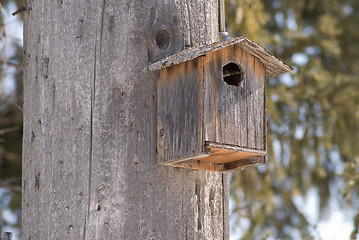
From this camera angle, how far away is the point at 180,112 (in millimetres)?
2521

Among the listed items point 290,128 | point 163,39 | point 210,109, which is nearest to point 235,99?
point 210,109

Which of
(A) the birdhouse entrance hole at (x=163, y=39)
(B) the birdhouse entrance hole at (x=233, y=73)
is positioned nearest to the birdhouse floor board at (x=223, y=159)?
(B) the birdhouse entrance hole at (x=233, y=73)

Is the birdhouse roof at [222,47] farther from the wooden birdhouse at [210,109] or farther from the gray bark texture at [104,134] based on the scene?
the gray bark texture at [104,134]

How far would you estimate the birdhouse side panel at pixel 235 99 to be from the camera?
8.21 ft

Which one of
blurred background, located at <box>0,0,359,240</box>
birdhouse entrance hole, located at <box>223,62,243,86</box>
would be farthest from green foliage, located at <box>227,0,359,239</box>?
birdhouse entrance hole, located at <box>223,62,243,86</box>

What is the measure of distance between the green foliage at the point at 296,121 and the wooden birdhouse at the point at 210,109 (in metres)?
1.95

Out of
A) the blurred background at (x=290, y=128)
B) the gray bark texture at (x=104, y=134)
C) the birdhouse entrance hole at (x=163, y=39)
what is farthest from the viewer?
the blurred background at (x=290, y=128)

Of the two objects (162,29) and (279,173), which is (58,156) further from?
(279,173)

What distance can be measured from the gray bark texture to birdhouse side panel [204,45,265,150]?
0.20 metres

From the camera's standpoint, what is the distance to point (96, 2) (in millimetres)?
2584

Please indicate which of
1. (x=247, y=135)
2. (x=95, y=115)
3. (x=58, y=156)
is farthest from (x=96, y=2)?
(x=247, y=135)

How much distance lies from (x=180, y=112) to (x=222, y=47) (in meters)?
0.30

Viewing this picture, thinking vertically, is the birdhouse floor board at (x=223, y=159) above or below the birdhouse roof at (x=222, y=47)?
below

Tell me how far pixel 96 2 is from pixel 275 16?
424cm
